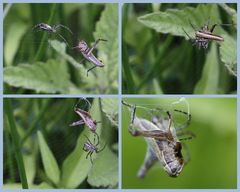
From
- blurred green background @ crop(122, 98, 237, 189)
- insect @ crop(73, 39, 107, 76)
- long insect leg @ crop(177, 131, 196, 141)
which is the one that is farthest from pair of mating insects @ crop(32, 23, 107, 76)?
long insect leg @ crop(177, 131, 196, 141)

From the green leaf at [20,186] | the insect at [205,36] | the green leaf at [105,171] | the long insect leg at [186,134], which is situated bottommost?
the green leaf at [20,186]

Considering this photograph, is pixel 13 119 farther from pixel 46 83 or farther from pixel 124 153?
pixel 124 153

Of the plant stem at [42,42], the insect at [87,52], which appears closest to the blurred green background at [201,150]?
the insect at [87,52]

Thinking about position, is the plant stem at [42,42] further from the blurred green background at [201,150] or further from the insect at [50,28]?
the blurred green background at [201,150]

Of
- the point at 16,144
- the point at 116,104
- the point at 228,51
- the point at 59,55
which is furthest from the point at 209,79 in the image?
the point at 16,144

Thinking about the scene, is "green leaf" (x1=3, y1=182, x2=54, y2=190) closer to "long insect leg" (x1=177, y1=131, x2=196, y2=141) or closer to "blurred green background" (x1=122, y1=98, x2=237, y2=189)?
"blurred green background" (x1=122, y1=98, x2=237, y2=189)

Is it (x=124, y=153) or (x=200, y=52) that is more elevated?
(x=200, y=52)

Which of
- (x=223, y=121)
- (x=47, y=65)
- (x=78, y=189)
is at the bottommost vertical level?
(x=78, y=189)

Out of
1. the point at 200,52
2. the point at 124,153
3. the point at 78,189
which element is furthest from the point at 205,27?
the point at 78,189

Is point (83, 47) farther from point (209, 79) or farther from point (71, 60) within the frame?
point (209, 79)
